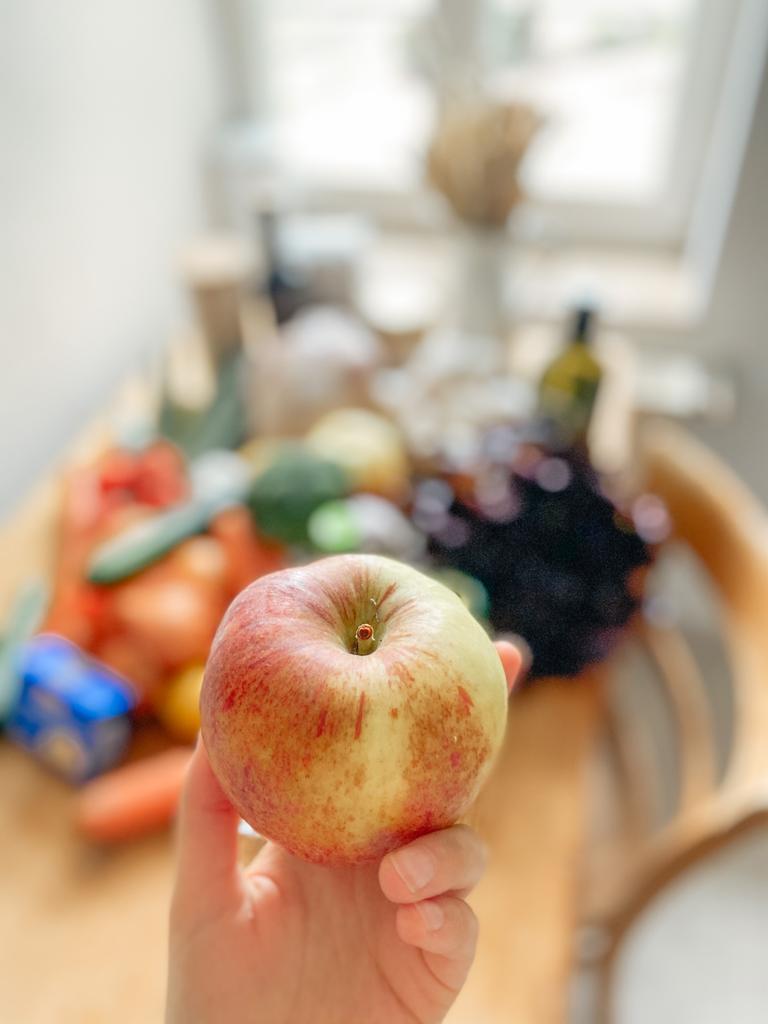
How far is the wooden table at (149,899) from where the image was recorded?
0.52 meters

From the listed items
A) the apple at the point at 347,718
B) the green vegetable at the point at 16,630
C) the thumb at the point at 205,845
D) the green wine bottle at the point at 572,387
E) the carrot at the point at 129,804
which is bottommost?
the carrot at the point at 129,804

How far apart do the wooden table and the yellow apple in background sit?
0.88ft

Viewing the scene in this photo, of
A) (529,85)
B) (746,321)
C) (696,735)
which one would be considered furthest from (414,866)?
(529,85)

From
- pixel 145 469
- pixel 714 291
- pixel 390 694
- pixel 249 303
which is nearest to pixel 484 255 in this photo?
pixel 249 303

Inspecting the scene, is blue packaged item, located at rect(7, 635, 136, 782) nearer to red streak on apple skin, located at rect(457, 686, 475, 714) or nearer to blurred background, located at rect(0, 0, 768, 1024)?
blurred background, located at rect(0, 0, 768, 1024)

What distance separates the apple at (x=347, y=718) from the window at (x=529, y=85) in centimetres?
109

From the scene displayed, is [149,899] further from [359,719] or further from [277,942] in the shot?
[359,719]

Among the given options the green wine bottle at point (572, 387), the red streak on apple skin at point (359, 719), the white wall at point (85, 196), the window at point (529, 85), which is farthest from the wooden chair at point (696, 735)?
the white wall at point (85, 196)

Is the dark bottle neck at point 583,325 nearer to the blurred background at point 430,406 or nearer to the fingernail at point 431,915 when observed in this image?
the blurred background at point 430,406

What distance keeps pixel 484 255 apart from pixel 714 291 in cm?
48

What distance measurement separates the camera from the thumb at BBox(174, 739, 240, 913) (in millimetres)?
390

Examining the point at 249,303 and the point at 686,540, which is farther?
the point at 249,303

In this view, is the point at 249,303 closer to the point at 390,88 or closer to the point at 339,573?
the point at 390,88

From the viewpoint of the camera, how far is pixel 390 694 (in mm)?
276
